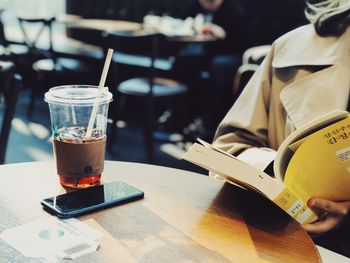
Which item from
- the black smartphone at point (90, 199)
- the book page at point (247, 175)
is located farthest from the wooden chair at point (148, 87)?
the book page at point (247, 175)

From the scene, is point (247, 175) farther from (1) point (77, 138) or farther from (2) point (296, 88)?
(2) point (296, 88)

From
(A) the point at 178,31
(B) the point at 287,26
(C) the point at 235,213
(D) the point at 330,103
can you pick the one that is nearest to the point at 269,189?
(C) the point at 235,213

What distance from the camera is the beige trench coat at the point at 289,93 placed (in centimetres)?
136

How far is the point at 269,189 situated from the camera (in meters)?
A: 0.88

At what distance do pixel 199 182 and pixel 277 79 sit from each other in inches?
19.5

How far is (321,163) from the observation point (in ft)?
3.23

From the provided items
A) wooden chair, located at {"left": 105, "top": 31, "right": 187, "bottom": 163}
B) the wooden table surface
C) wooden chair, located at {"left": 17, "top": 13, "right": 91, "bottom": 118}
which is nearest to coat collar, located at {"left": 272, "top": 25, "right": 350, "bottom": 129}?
the wooden table surface

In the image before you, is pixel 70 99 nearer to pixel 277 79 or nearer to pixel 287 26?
pixel 277 79

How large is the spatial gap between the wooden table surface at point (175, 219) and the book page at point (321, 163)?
9 cm

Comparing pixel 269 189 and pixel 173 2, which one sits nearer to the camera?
pixel 269 189

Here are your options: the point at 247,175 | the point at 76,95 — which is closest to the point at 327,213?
the point at 247,175

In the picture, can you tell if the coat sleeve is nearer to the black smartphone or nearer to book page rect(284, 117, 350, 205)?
book page rect(284, 117, 350, 205)

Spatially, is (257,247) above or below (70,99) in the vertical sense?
below

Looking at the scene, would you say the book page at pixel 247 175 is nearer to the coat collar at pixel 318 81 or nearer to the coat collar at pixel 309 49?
the coat collar at pixel 318 81
